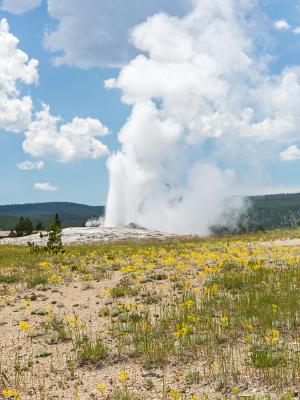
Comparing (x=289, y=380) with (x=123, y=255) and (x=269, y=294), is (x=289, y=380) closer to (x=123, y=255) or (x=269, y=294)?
Answer: (x=269, y=294)

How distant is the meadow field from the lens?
7453 mm

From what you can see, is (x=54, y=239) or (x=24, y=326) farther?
(x=54, y=239)

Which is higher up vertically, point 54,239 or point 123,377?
point 54,239

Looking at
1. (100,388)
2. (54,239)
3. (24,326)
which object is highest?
(54,239)

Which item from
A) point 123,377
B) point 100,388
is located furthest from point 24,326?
point 100,388

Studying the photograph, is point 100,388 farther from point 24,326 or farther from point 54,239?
point 54,239

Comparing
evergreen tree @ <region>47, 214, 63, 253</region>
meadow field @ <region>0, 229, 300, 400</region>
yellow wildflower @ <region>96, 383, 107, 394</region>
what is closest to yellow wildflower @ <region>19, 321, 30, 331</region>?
meadow field @ <region>0, 229, 300, 400</region>

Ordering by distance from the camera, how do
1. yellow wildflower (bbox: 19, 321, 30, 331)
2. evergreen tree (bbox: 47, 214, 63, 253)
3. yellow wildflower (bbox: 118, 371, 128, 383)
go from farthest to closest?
evergreen tree (bbox: 47, 214, 63, 253)
yellow wildflower (bbox: 19, 321, 30, 331)
yellow wildflower (bbox: 118, 371, 128, 383)

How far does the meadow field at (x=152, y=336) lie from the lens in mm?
7453

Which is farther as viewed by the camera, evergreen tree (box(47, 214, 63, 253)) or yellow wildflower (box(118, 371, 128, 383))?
evergreen tree (box(47, 214, 63, 253))

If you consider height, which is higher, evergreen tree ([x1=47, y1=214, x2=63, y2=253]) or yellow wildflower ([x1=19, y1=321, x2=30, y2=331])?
evergreen tree ([x1=47, y1=214, x2=63, y2=253])

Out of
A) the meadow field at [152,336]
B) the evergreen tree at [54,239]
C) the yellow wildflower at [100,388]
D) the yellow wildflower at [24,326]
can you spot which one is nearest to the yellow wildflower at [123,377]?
the meadow field at [152,336]

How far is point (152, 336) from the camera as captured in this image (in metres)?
9.80

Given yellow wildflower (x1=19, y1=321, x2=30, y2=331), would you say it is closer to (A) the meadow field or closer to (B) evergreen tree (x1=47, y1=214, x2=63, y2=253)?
(A) the meadow field
